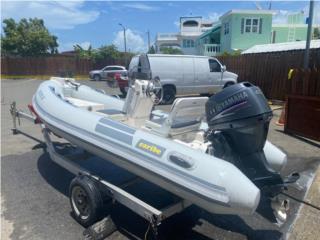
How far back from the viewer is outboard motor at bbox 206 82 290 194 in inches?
124

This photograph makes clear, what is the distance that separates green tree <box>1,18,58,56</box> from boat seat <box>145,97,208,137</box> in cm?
4548

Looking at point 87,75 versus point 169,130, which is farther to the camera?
point 87,75

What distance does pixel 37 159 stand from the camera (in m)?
5.69

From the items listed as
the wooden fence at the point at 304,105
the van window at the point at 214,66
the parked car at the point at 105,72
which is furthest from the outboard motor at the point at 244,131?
the parked car at the point at 105,72

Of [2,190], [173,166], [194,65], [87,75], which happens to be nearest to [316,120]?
[173,166]

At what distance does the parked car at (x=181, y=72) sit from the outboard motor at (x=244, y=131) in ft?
30.4

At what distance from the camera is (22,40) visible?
43.7 meters

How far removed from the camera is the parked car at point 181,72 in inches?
516

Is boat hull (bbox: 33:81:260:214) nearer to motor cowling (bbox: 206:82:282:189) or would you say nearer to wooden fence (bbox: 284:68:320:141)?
motor cowling (bbox: 206:82:282:189)

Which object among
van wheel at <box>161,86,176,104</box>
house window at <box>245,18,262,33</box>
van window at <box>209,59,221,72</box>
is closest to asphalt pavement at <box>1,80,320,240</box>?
van wheel at <box>161,86,176,104</box>

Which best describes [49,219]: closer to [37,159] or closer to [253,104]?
[37,159]

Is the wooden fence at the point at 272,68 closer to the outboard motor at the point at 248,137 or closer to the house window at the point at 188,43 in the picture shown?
the outboard motor at the point at 248,137

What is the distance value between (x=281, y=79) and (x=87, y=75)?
2502cm

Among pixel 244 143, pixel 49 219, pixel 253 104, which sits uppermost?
pixel 253 104
